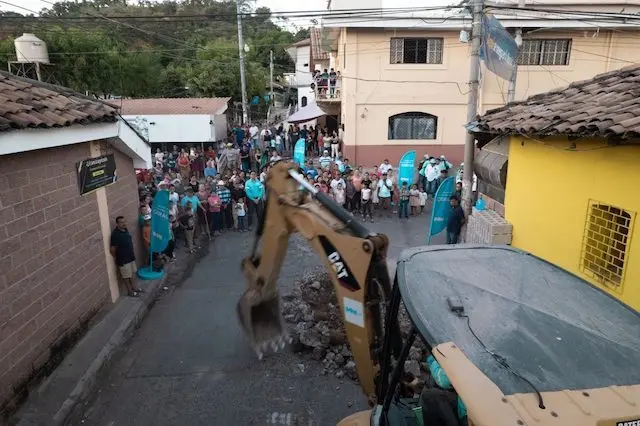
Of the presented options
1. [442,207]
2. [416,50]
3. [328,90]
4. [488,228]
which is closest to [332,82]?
[328,90]

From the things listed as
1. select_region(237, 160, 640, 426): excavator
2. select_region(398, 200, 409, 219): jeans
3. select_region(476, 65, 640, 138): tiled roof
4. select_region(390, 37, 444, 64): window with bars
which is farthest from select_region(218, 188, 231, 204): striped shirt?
select_region(390, 37, 444, 64): window with bars

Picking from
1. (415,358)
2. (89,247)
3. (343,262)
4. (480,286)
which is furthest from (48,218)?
(480,286)

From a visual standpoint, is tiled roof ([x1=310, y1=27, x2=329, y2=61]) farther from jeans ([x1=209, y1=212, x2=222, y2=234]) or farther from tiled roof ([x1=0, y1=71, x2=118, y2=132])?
tiled roof ([x1=0, y1=71, x2=118, y2=132])

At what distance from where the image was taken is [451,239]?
10852 mm

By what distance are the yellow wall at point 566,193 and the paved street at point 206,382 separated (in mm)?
3458

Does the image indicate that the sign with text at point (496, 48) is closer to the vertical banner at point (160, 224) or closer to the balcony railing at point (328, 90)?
the vertical banner at point (160, 224)

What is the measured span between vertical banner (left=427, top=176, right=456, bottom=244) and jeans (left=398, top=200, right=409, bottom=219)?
325cm

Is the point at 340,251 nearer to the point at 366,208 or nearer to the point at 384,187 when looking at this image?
the point at 366,208

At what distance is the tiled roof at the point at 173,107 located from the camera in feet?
71.7

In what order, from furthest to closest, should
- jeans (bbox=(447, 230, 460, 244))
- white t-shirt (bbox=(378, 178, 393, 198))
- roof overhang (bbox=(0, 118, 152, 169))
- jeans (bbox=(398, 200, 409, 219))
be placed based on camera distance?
white t-shirt (bbox=(378, 178, 393, 198))
jeans (bbox=(398, 200, 409, 219))
jeans (bbox=(447, 230, 460, 244))
roof overhang (bbox=(0, 118, 152, 169))

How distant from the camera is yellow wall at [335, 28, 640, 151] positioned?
1956 cm

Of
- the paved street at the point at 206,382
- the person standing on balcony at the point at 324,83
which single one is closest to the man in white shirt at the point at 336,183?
the paved street at the point at 206,382

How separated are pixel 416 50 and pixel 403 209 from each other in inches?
360

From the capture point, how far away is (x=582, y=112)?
5906 millimetres
